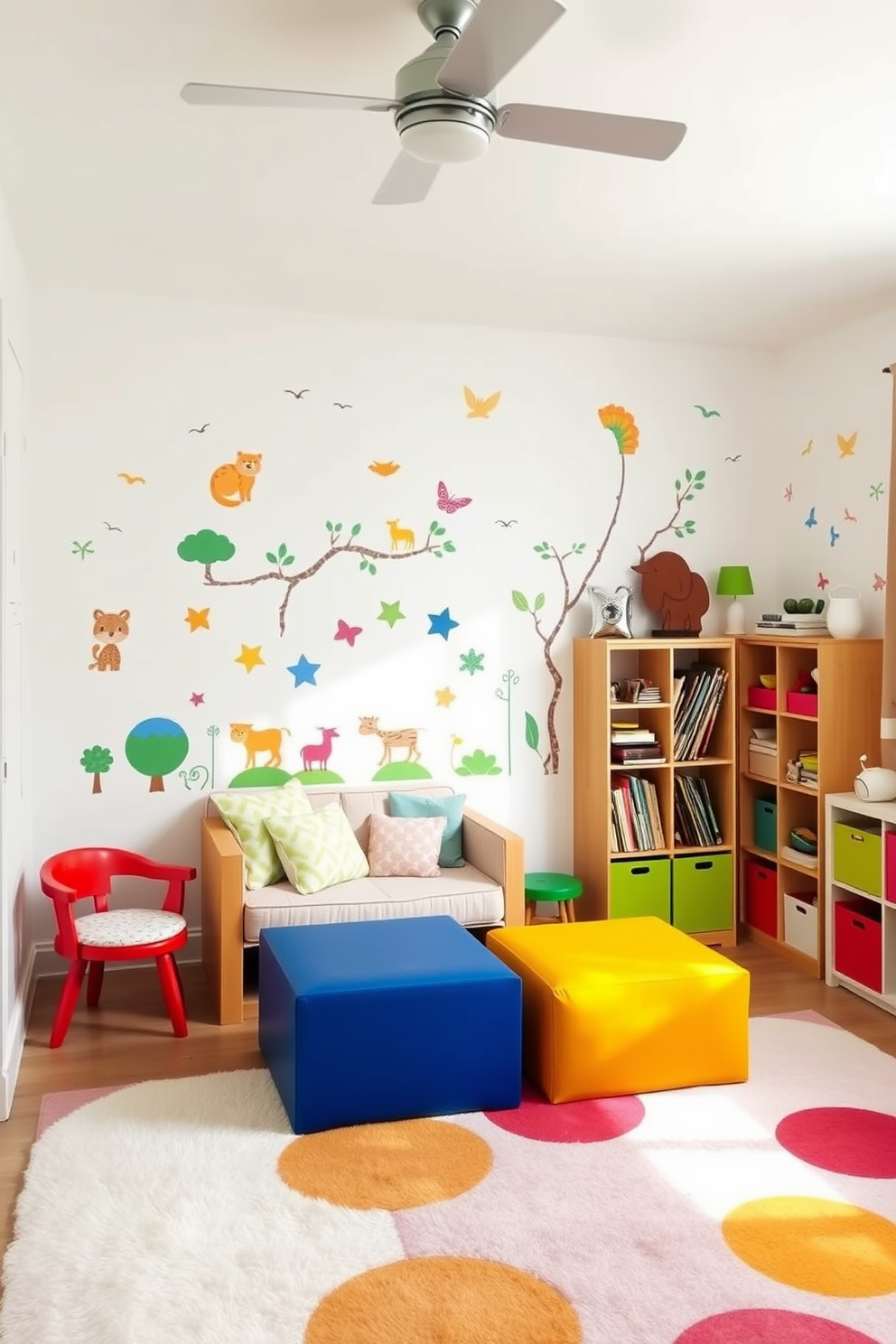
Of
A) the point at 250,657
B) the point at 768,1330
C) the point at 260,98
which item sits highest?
the point at 260,98

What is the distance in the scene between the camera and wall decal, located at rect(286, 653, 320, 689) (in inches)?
185

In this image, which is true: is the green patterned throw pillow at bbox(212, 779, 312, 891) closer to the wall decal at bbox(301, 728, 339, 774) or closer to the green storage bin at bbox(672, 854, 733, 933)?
the wall decal at bbox(301, 728, 339, 774)

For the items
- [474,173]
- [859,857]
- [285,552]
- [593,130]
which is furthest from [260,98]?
[859,857]

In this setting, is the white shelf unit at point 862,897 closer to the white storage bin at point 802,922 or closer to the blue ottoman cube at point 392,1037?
the white storage bin at point 802,922

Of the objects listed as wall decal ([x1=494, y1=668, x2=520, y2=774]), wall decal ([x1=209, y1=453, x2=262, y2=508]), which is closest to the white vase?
wall decal ([x1=494, y1=668, x2=520, y2=774])

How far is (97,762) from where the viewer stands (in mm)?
4473

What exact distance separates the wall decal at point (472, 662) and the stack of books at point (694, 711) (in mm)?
854

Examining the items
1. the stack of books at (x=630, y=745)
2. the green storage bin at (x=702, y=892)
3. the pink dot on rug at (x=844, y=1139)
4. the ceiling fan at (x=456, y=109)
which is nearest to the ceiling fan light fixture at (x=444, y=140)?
the ceiling fan at (x=456, y=109)

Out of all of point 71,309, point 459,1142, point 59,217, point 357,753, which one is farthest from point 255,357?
point 459,1142

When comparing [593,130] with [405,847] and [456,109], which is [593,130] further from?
[405,847]

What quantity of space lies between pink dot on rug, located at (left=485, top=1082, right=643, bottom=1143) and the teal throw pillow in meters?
1.40

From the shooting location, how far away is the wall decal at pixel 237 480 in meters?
4.58

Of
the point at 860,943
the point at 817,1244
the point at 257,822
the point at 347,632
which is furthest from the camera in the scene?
the point at 347,632

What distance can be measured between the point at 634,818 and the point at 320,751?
137 cm
